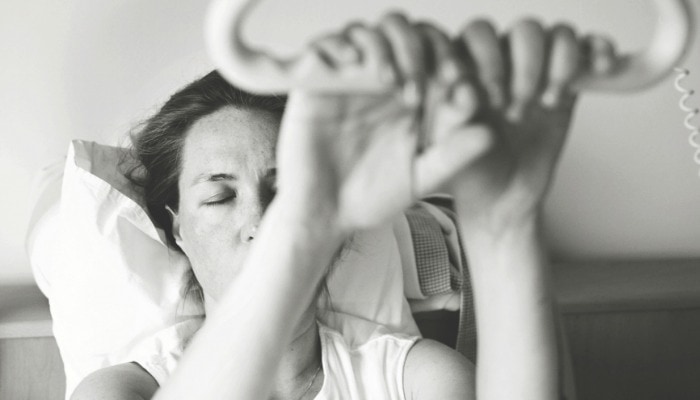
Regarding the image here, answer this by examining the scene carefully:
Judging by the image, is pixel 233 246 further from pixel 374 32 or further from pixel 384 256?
pixel 374 32

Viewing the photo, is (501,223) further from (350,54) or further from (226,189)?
(226,189)

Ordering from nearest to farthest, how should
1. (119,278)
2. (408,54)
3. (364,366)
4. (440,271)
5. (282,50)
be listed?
1. (408,54)
2. (364,366)
3. (119,278)
4. (440,271)
5. (282,50)

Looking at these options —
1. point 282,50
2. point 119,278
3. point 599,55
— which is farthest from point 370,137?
point 282,50

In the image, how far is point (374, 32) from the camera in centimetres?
48

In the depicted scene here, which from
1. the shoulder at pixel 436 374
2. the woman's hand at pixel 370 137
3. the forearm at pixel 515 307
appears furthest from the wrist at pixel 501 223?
the shoulder at pixel 436 374

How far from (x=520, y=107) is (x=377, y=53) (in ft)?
0.40

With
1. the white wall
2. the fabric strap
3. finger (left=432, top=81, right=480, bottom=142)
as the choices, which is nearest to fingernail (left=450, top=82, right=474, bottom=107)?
finger (left=432, top=81, right=480, bottom=142)

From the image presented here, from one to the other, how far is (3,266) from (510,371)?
1.29 m

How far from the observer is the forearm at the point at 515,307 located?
63 centimetres

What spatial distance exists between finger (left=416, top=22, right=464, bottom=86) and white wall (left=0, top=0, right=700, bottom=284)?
1103 mm

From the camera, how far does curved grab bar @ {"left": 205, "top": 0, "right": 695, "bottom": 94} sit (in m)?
0.48

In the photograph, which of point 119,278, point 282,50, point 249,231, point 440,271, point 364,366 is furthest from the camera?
point 282,50

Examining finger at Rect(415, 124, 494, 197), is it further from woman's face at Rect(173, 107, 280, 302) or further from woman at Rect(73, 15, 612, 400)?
woman's face at Rect(173, 107, 280, 302)

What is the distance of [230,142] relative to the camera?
100cm
